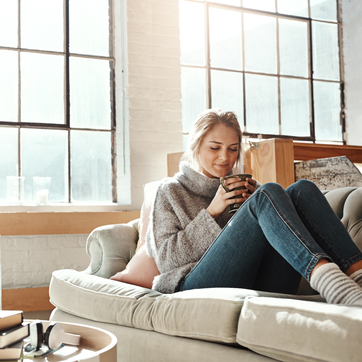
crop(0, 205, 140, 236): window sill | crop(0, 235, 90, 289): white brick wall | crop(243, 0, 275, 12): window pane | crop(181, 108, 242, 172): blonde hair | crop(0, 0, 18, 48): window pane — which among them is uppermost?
crop(243, 0, 275, 12): window pane

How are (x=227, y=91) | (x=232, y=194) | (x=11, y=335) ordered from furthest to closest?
(x=227, y=91) < (x=232, y=194) < (x=11, y=335)

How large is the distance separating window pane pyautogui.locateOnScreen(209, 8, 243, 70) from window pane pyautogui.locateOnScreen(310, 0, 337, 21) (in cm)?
87

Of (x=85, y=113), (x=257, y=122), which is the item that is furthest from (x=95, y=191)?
(x=257, y=122)

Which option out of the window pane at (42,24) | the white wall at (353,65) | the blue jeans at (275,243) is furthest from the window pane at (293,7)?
the blue jeans at (275,243)

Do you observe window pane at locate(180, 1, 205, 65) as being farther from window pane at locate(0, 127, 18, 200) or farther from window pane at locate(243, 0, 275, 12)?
window pane at locate(0, 127, 18, 200)

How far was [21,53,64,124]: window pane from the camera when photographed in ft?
11.2

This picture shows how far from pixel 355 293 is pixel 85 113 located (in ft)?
9.18

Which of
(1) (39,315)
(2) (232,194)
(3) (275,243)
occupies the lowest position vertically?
(1) (39,315)

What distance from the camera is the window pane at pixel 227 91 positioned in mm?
4086

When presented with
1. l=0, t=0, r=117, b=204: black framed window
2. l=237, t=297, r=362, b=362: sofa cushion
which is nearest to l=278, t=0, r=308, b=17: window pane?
l=0, t=0, r=117, b=204: black framed window

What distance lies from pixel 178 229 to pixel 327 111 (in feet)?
10.6

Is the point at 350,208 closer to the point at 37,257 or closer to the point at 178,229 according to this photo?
the point at 178,229

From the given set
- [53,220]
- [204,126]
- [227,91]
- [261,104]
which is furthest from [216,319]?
[261,104]

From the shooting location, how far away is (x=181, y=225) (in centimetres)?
182
